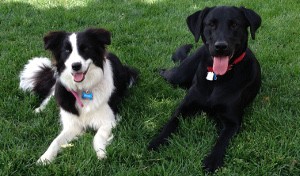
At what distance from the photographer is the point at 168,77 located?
4746 mm

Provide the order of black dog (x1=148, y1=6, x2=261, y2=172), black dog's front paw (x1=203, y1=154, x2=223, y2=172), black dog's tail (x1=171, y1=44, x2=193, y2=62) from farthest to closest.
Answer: black dog's tail (x1=171, y1=44, x2=193, y2=62)
black dog (x1=148, y1=6, x2=261, y2=172)
black dog's front paw (x1=203, y1=154, x2=223, y2=172)

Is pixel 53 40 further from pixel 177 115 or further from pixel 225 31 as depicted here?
pixel 225 31

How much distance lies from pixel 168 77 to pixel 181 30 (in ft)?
6.09

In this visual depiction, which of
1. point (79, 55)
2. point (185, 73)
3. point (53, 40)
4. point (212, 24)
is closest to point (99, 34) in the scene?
point (79, 55)

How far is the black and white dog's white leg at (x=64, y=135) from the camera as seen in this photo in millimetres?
3201

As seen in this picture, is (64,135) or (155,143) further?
(64,135)

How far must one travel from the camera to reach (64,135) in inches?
140

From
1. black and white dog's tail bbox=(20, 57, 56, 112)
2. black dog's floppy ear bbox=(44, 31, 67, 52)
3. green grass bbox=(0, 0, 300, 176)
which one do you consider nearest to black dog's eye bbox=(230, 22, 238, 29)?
green grass bbox=(0, 0, 300, 176)

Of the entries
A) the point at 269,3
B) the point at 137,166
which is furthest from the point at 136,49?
the point at 269,3

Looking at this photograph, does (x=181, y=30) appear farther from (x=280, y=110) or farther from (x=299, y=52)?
(x=280, y=110)

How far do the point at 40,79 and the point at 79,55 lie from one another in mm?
1244

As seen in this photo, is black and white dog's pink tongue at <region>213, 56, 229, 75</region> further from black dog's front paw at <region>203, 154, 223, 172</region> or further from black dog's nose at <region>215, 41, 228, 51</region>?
black dog's front paw at <region>203, 154, 223, 172</region>

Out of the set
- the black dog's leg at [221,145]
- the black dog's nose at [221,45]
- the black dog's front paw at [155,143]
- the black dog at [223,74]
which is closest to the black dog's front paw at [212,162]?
the black dog's leg at [221,145]

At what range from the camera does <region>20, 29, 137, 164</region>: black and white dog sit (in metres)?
3.53
